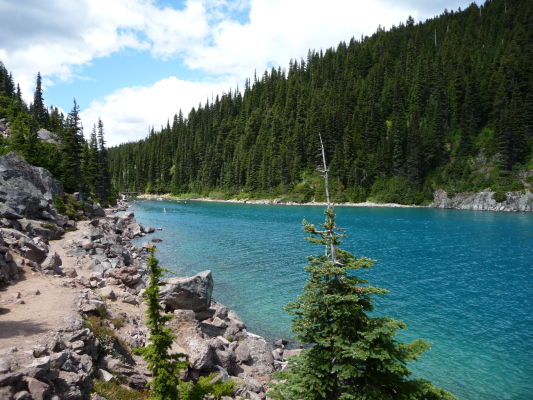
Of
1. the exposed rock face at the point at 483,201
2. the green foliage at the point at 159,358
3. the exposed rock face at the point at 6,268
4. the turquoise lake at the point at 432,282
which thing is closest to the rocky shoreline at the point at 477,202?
the exposed rock face at the point at 483,201

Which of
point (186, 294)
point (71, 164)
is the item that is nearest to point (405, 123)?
point (71, 164)

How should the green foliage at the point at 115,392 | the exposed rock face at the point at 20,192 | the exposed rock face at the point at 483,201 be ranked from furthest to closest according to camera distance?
the exposed rock face at the point at 483,201 → the exposed rock face at the point at 20,192 → the green foliage at the point at 115,392

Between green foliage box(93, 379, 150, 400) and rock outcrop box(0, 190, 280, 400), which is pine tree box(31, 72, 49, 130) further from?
green foliage box(93, 379, 150, 400)

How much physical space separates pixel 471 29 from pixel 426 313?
194 metres

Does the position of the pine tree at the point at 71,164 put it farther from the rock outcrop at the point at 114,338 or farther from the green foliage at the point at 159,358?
the green foliage at the point at 159,358

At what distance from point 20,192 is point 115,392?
107ft

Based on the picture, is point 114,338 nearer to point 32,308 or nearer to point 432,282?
point 32,308

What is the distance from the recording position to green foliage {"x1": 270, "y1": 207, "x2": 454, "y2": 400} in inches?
363

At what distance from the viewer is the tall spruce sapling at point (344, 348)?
363 inches

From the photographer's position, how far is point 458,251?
45031mm

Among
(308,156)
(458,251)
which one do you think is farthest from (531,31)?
(458,251)

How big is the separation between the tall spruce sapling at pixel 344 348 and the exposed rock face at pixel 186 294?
32.3 feet

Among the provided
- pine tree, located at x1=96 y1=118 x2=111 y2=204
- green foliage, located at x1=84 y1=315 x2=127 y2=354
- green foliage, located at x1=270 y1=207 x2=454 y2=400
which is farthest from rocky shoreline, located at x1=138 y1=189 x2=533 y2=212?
green foliage, located at x1=84 y1=315 x2=127 y2=354

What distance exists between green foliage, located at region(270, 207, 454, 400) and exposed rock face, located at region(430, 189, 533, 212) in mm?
101127
